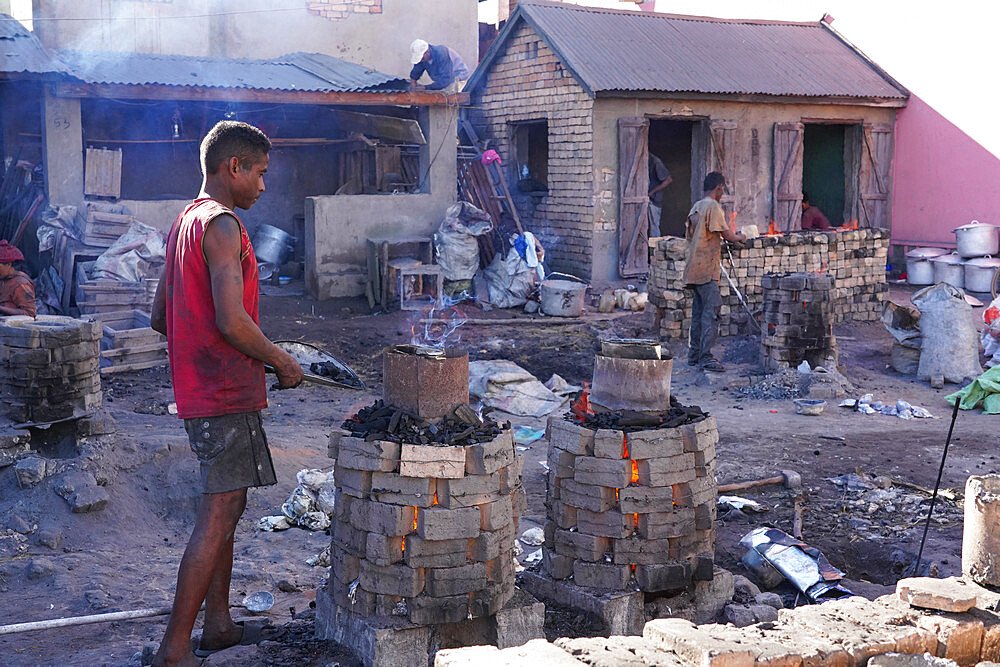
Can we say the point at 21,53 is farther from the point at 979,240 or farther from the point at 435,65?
the point at 979,240

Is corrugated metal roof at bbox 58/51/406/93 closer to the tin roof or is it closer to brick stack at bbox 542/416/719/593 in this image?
the tin roof

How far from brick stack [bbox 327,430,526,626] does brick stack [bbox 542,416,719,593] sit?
0.70 meters

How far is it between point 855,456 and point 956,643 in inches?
178

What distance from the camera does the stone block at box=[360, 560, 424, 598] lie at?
4.15m

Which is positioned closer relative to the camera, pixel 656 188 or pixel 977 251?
pixel 977 251

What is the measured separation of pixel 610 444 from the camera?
483 cm

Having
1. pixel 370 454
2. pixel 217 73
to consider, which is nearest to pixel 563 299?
pixel 217 73

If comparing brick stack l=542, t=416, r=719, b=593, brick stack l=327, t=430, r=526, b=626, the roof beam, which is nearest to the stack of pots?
the roof beam

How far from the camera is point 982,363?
36.3ft

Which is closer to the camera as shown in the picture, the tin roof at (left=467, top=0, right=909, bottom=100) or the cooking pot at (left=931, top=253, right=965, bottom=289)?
the tin roof at (left=467, top=0, right=909, bottom=100)

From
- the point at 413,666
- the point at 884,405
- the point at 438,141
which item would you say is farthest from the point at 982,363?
the point at 413,666

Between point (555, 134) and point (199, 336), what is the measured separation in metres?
13.1

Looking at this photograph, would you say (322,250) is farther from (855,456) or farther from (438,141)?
(855,456)

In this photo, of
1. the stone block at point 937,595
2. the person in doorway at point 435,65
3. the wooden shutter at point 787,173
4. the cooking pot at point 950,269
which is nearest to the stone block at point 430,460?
the stone block at point 937,595
